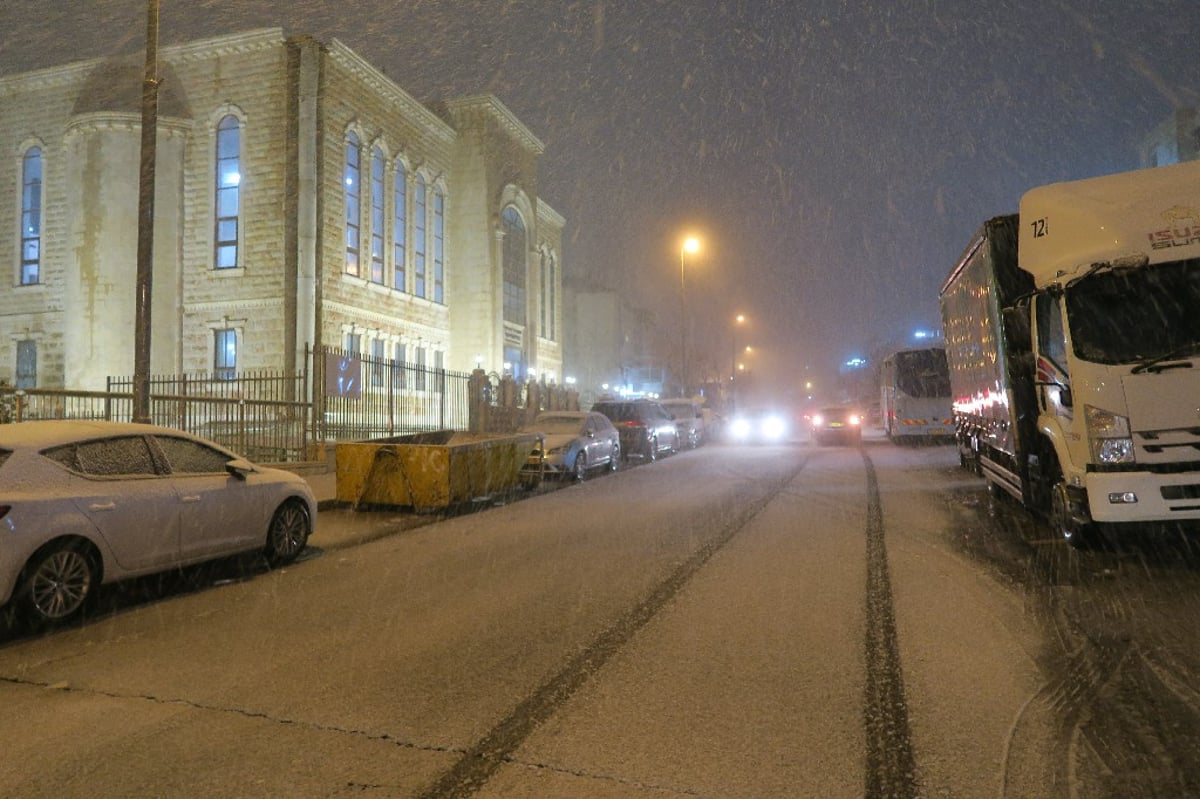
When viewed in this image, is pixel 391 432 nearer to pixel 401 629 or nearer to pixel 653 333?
pixel 401 629

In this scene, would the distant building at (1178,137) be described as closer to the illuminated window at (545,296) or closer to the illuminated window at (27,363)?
the illuminated window at (545,296)

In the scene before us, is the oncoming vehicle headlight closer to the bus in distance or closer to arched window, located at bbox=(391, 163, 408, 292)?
the bus in distance

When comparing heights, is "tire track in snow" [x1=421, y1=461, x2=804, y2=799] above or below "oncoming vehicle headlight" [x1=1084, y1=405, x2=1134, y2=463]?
below

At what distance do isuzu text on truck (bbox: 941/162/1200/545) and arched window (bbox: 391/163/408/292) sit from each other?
25760 mm

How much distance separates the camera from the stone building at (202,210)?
2581cm

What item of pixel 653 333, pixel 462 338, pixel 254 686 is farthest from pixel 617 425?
pixel 653 333

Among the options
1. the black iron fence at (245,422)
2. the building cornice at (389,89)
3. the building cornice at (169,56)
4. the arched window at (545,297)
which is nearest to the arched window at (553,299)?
the arched window at (545,297)

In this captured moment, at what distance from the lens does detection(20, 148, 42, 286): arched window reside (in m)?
27.8

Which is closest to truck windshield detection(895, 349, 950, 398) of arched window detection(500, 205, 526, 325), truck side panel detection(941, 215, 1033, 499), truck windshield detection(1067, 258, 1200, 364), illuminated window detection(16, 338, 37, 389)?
truck side panel detection(941, 215, 1033, 499)

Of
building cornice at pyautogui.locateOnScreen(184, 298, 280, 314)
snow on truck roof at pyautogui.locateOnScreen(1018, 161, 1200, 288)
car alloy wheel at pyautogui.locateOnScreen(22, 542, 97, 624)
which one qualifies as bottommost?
car alloy wheel at pyautogui.locateOnScreen(22, 542, 97, 624)

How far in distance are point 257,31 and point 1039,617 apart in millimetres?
27553

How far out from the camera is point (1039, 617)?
6.00 metres

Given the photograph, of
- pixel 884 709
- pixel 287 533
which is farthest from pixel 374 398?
pixel 884 709

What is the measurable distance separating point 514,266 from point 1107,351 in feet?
113
